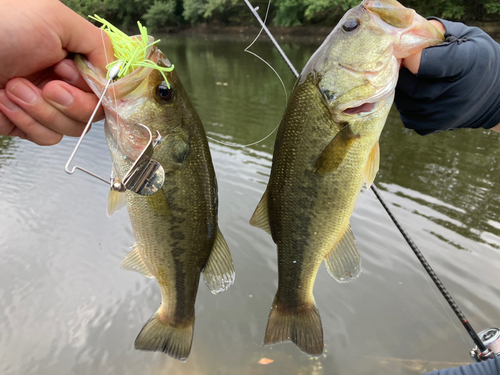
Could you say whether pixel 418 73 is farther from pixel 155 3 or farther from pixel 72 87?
pixel 155 3

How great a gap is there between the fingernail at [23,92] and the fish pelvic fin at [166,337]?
137cm

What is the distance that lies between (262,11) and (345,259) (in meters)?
38.7

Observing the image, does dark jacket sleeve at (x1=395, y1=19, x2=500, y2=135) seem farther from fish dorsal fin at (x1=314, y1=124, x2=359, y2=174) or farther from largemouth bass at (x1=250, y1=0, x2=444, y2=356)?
fish dorsal fin at (x1=314, y1=124, x2=359, y2=174)

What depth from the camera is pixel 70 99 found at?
1416mm

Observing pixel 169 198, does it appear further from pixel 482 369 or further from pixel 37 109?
pixel 482 369

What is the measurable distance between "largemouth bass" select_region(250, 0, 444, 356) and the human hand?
0.97 meters

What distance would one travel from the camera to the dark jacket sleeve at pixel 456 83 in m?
1.37

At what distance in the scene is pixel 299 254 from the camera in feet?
5.90

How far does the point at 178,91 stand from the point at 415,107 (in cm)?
121

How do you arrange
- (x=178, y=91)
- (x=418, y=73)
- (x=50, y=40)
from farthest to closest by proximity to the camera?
(x=178, y=91) < (x=418, y=73) < (x=50, y=40)

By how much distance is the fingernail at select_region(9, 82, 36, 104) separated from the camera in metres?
1.38

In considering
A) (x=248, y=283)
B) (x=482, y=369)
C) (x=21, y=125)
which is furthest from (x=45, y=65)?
(x=248, y=283)

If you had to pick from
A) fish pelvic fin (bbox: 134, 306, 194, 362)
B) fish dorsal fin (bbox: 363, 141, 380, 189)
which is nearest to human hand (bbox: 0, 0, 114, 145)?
fish pelvic fin (bbox: 134, 306, 194, 362)

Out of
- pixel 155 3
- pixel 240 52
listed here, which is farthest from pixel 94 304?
pixel 155 3
